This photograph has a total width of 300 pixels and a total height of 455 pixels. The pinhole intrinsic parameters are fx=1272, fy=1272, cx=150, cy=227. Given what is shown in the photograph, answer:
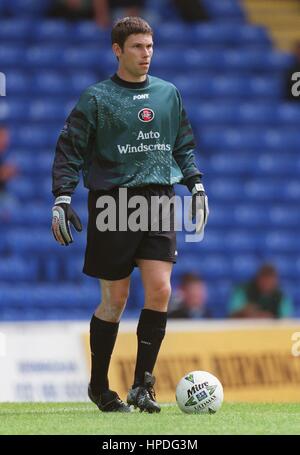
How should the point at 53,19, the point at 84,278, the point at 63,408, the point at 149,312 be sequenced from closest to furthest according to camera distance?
the point at 149,312, the point at 63,408, the point at 84,278, the point at 53,19

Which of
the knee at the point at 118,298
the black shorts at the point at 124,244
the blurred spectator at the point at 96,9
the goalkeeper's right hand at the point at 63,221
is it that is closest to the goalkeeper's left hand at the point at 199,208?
the black shorts at the point at 124,244

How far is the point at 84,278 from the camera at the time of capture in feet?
47.5

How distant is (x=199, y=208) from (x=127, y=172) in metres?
0.44

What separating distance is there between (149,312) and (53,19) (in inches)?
450

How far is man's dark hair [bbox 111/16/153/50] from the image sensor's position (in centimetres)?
666

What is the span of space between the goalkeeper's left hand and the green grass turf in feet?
3.29

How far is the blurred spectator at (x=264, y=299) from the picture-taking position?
13133mm

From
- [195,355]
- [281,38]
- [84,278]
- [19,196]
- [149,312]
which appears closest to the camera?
[149,312]

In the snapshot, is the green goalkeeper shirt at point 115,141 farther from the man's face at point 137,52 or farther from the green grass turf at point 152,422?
the green grass turf at point 152,422

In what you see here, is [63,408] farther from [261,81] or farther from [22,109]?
[261,81]

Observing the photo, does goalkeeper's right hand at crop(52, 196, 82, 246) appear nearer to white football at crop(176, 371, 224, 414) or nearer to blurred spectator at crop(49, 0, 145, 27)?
white football at crop(176, 371, 224, 414)

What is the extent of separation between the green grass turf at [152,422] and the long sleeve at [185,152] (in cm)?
127

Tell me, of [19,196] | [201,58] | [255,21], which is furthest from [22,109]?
[255,21]

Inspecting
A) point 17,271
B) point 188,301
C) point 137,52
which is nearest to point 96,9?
point 17,271
